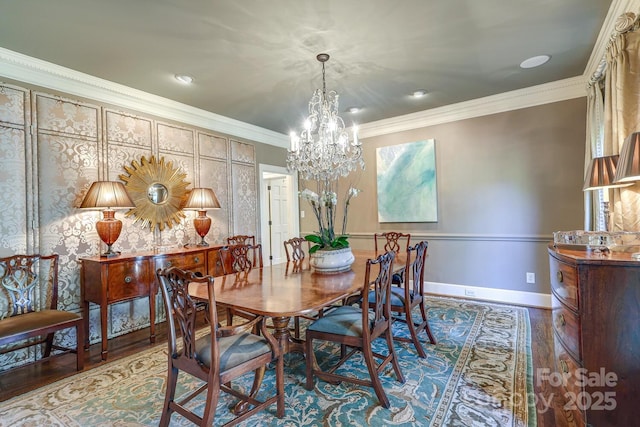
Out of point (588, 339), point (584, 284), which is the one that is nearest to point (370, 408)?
point (588, 339)

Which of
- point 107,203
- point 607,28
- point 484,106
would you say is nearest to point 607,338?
point 607,28

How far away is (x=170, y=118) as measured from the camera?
3.82m

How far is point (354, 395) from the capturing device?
199cm

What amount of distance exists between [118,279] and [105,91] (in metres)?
1.95

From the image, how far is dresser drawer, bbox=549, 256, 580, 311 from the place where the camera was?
4.47 feet

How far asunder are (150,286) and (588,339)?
3.30 m

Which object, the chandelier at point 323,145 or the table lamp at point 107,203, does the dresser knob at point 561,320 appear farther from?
the table lamp at point 107,203

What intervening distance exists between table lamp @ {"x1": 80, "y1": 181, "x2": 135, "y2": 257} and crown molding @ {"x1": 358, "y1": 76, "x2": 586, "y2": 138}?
11.4 ft

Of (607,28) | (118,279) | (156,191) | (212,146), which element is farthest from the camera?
(212,146)

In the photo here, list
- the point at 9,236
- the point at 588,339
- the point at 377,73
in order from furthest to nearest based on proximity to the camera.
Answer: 1. the point at 377,73
2. the point at 9,236
3. the point at 588,339

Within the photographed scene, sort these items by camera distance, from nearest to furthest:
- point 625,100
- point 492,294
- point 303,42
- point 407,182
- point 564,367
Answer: point 564,367 < point 625,100 < point 303,42 < point 492,294 < point 407,182

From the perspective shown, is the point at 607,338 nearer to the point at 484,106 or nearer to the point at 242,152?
the point at 484,106

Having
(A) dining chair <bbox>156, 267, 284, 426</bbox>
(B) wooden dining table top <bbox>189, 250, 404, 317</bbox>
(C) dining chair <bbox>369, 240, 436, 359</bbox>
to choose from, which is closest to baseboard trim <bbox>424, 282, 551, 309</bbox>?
(C) dining chair <bbox>369, 240, 436, 359</bbox>

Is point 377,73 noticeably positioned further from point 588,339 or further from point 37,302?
point 37,302
